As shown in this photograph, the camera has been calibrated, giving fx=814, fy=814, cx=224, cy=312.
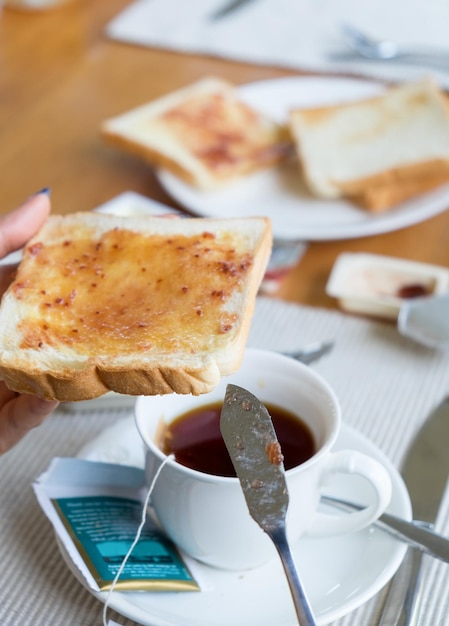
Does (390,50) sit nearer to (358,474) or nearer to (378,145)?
(378,145)

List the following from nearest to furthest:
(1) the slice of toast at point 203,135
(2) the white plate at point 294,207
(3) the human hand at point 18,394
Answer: (3) the human hand at point 18,394
(2) the white plate at point 294,207
(1) the slice of toast at point 203,135

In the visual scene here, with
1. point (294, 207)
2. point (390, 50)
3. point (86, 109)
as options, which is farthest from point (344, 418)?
point (390, 50)

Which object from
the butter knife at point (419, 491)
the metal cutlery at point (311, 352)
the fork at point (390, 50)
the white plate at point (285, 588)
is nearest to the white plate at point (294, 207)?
the metal cutlery at point (311, 352)

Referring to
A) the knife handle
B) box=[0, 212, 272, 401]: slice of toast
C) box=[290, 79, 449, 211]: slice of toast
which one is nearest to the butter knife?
the knife handle

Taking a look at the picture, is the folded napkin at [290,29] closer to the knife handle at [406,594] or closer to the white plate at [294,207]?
the white plate at [294,207]

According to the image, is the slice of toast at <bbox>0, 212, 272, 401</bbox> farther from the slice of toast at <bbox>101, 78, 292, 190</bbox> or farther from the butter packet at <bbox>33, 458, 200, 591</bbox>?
the slice of toast at <bbox>101, 78, 292, 190</bbox>

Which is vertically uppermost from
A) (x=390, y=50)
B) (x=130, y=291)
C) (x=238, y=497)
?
(x=130, y=291)

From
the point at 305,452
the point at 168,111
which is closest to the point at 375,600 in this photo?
the point at 305,452
